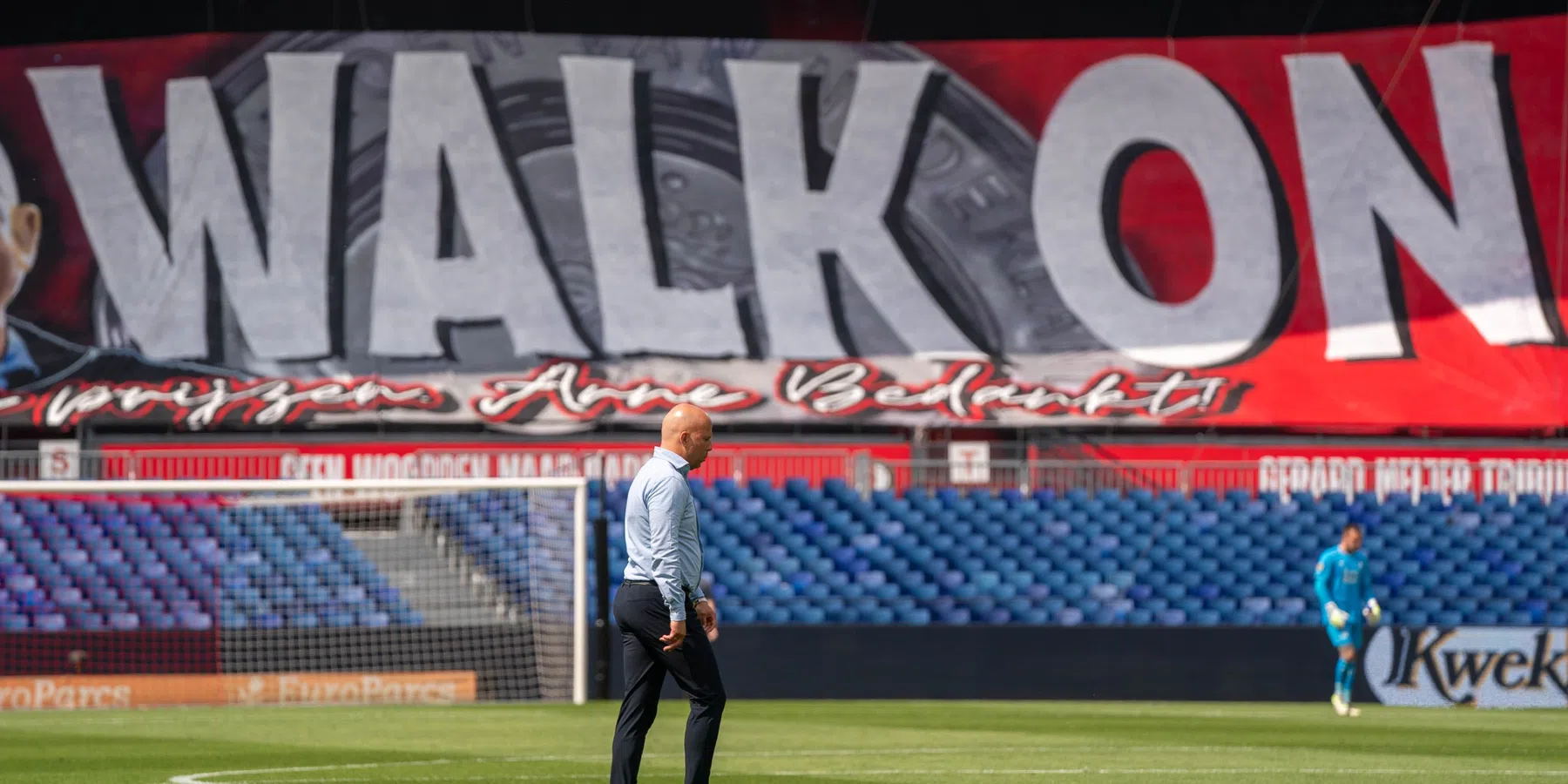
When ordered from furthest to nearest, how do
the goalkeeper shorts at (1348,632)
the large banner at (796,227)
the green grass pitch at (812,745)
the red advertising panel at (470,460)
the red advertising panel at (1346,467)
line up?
the large banner at (796,227) → the red advertising panel at (1346,467) → the red advertising panel at (470,460) → the goalkeeper shorts at (1348,632) → the green grass pitch at (812,745)

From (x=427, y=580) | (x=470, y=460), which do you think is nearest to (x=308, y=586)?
(x=427, y=580)

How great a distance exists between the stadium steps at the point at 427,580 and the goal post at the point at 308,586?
2 cm

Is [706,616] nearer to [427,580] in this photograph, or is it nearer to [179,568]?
[427,580]

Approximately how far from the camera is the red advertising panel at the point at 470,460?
24938mm

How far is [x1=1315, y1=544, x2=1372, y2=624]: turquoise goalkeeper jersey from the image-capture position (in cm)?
1828

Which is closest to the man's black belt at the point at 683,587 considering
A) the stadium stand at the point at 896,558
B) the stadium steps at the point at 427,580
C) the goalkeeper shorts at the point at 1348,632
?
the goalkeeper shorts at the point at 1348,632

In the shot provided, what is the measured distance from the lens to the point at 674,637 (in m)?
7.44

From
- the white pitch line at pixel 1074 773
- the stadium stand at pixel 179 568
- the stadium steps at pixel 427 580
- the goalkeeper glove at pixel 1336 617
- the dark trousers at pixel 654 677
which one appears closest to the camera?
the dark trousers at pixel 654 677

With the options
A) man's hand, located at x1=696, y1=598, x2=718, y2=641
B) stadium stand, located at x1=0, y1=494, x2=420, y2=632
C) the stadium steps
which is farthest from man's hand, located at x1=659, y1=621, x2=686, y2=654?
stadium stand, located at x1=0, y1=494, x2=420, y2=632

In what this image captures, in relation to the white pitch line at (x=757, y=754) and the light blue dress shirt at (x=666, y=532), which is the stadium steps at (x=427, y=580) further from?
the light blue dress shirt at (x=666, y=532)

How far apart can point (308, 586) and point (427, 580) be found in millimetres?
1310

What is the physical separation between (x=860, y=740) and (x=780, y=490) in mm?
11371

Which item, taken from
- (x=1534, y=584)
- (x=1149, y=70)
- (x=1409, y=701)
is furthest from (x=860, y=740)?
(x=1149, y=70)

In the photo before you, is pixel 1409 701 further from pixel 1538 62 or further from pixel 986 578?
pixel 1538 62
